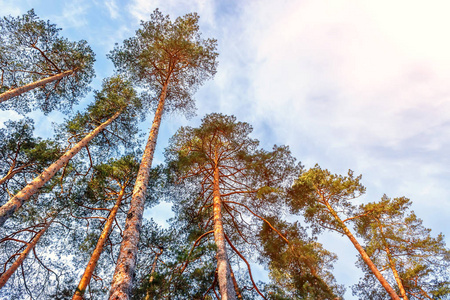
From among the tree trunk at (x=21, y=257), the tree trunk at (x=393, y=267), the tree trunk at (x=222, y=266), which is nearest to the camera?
the tree trunk at (x=222, y=266)

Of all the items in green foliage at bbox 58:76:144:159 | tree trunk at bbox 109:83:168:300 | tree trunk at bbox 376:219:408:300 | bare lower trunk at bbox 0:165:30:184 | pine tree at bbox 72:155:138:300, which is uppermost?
green foliage at bbox 58:76:144:159

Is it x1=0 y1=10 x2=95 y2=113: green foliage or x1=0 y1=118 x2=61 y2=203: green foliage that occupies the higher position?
x1=0 y1=10 x2=95 y2=113: green foliage

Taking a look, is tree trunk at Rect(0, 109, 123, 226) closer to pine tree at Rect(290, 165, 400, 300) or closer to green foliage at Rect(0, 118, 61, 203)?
green foliage at Rect(0, 118, 61, 203)

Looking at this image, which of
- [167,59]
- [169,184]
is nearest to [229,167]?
[169,184]

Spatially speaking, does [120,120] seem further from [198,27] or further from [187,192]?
[198,27]

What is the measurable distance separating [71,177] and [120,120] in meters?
4.33

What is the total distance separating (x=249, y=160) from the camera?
1336 cm

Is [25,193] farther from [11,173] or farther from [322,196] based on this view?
[322,196]

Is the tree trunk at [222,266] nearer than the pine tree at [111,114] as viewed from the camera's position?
Yes

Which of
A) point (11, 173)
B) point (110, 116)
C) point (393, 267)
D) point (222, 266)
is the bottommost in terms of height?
point (222, 266)

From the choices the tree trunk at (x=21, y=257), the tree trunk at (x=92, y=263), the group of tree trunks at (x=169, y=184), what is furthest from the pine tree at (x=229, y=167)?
the tree trunk at (x=21, y=257)

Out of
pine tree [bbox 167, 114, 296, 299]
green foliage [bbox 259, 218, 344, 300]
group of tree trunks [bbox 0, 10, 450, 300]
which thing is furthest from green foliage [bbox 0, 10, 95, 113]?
green foliage [bbox 259, 218, 344, 300]

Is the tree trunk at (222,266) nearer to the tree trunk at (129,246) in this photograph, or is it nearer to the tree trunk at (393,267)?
the tree trunk at (129,246)

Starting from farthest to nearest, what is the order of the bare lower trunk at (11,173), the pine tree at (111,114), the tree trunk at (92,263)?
the pine tree at (111,114), the bare lower trunk at (11,173), the tree trunk at (92,263)
